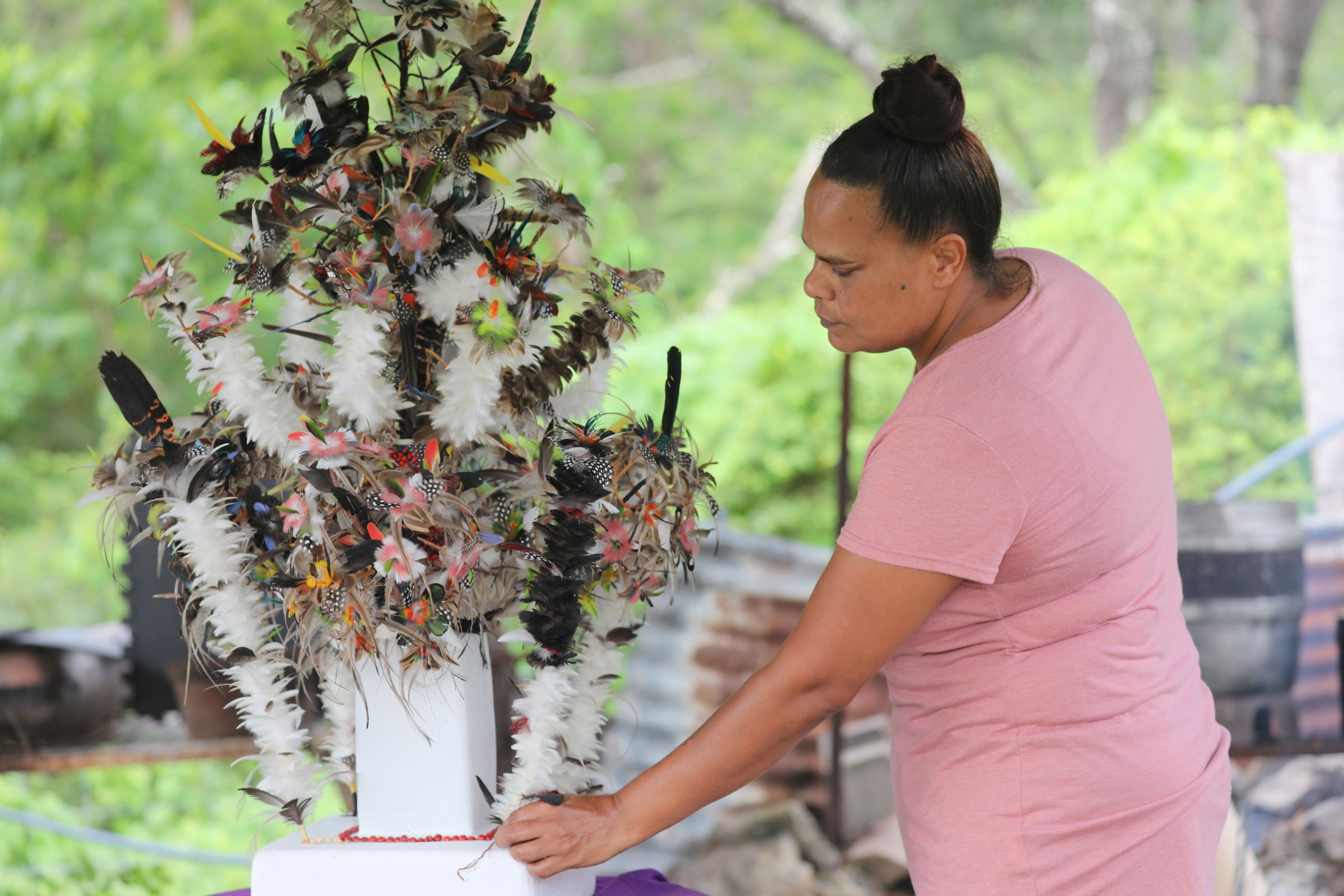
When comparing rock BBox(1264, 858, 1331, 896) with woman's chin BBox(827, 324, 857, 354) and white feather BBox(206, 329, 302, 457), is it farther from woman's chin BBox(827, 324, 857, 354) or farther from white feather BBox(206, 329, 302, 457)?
white feather BBox(206, 329, 302, 457)

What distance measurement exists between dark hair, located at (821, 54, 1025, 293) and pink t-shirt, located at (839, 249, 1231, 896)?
0.38 feet

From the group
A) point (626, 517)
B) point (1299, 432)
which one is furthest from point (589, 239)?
point (1299, 432)

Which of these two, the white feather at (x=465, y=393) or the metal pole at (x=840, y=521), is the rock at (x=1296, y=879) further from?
the white feather at (x=465, y=393)

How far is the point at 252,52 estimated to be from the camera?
16.4 feet

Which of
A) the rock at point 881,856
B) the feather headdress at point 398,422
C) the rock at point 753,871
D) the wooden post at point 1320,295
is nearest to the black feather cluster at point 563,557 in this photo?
the feather headdress at point 398,422

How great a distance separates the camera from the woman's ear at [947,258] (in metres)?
1.07

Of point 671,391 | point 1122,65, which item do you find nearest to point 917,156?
point 671,391

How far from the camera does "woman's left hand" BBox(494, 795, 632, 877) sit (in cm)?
108

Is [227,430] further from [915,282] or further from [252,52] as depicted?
[252,52]

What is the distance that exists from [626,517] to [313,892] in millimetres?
474

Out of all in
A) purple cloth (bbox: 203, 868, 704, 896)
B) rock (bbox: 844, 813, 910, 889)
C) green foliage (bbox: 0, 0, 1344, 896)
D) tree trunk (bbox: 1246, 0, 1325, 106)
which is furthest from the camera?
tree trunk (bbox: 1246, 0, 1325, 106)

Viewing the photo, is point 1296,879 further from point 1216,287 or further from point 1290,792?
point 1216,287

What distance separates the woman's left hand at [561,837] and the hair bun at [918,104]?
2.26ft

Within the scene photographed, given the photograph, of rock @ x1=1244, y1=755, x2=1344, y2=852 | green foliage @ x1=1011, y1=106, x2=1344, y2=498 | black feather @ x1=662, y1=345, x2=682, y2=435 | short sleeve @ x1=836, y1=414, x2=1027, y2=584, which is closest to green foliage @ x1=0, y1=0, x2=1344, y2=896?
green foliage @ x1=1011, y1=106, x2=1344, y2=498
